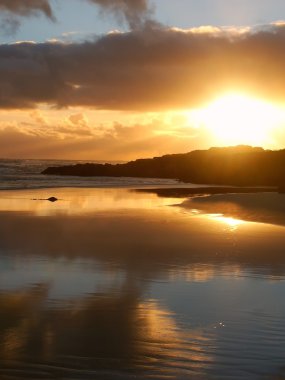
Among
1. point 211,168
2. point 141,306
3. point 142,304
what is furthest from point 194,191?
point 211,168

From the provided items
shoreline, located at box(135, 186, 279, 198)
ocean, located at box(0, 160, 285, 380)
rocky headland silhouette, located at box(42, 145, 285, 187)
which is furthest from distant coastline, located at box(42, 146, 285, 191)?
ocean, located at box(0, 160, 285, 380)

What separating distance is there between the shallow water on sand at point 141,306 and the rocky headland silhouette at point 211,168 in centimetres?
6069

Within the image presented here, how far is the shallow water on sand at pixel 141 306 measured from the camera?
7160 millimetres

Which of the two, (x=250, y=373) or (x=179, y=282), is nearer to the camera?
(x=250, y=373)

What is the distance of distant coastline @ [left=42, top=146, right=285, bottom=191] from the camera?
88625 mm

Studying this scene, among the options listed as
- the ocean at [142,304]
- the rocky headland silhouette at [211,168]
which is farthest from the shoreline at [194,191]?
the ocean at [142,304]

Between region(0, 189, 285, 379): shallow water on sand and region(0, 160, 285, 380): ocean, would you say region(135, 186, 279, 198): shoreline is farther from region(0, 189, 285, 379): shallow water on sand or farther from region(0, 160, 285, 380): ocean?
region(0, 189, 285, 379): shallow water on sand

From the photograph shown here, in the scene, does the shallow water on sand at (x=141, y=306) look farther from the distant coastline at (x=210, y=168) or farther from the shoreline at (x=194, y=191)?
the distant coastline at (x=210, y=168)

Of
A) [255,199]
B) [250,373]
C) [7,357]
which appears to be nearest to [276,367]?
[250,373]

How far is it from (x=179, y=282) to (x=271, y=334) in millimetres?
4184

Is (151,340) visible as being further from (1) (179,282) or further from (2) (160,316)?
(1) (179,282)

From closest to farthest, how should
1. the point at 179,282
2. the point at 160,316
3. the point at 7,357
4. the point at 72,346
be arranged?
1. the point at 7,357
2. the point at 72,346
3. the point at 160,316
4. the point at 179,282

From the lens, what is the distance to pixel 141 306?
33.4 ft

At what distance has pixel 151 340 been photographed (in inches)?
320
